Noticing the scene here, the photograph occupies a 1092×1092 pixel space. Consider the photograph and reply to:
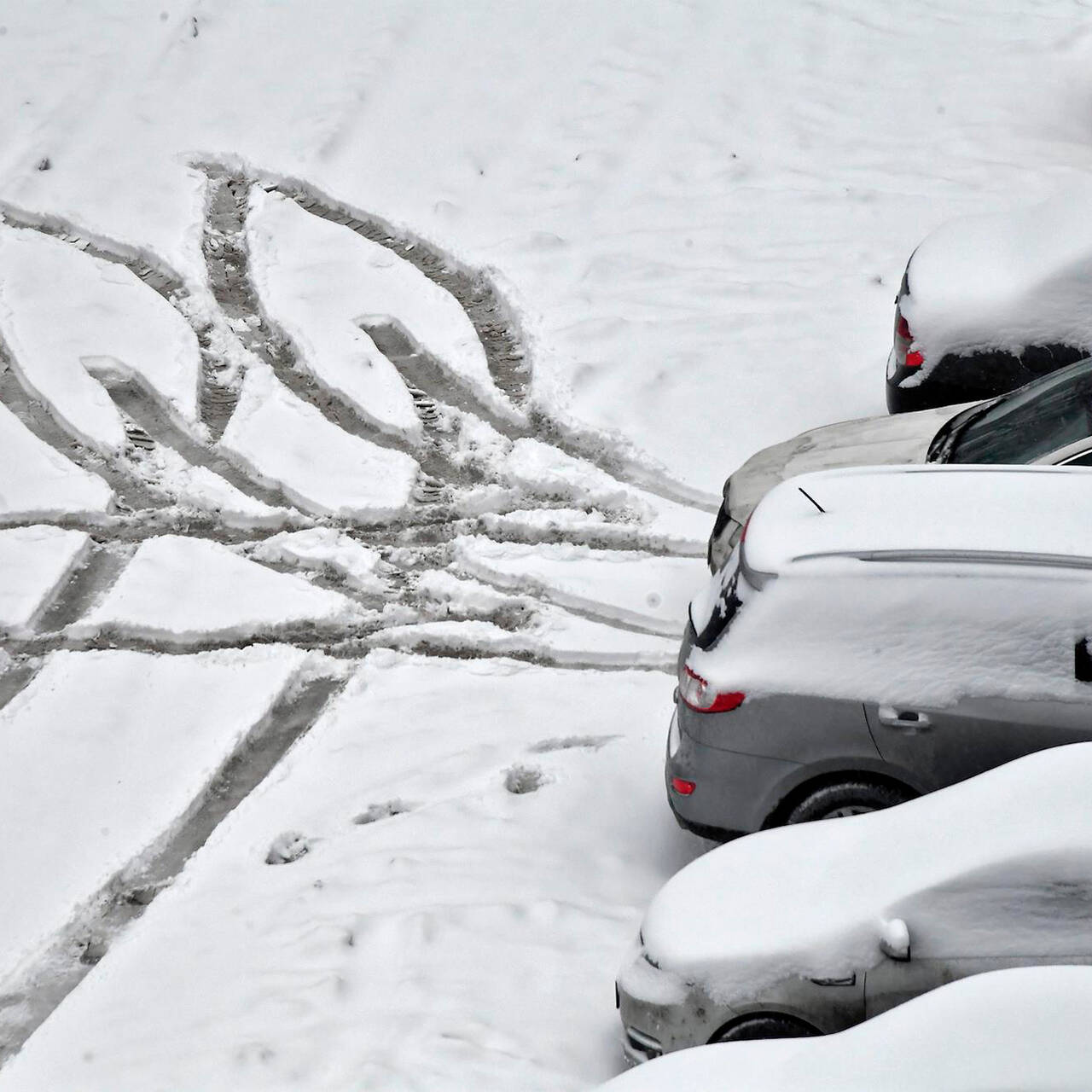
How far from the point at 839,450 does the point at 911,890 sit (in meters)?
3.42

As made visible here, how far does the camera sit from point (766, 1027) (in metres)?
4.03

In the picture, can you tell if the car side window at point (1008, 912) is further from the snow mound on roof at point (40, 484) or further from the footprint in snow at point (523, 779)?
the snow mound on roof at point (40, 484)

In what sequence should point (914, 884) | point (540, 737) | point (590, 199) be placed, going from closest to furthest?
point (914, 884) < point (540, 737) < point (590, 199)

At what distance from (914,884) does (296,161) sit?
1191 centimetres

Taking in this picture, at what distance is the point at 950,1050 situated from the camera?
10.2 feet

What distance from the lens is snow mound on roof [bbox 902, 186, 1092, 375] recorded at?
309 inches

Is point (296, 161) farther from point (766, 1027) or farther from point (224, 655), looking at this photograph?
point (766, 1027)

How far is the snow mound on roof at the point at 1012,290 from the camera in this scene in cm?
784

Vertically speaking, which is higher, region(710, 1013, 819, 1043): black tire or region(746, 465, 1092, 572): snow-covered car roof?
region(746, 465, 1092, 572): snow-covered car roof

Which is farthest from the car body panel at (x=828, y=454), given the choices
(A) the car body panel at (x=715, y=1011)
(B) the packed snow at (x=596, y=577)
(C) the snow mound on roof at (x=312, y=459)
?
(A) the car body panel at (x=715, y=1011)

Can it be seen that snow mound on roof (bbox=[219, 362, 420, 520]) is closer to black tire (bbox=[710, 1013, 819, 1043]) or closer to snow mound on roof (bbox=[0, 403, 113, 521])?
snow mound on roof (bbox=[0, 403, 113, 521])

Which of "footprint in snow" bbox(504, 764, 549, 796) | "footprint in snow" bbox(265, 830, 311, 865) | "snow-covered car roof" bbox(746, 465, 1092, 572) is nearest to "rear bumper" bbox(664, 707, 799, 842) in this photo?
"snow-covered car roof" bbox(746, 465, 1092, 572)

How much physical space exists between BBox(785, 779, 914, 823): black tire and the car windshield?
6.79ft

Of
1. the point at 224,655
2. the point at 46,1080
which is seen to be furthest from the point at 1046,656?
the point at 224,655
